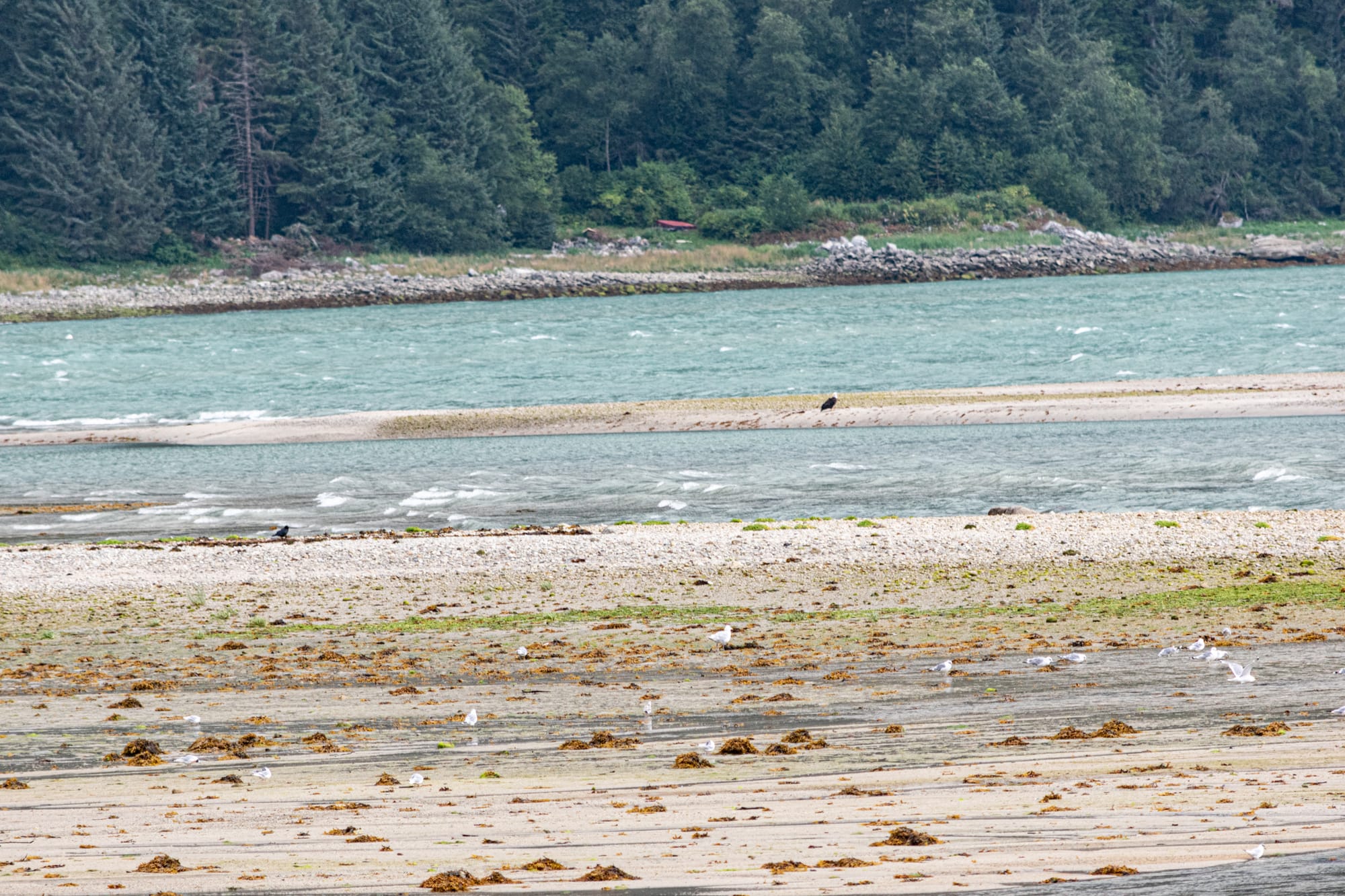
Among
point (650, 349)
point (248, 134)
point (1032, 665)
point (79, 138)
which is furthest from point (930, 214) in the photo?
point (1032, 665)

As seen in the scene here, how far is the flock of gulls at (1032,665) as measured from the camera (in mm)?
9227

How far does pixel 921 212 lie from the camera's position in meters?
108

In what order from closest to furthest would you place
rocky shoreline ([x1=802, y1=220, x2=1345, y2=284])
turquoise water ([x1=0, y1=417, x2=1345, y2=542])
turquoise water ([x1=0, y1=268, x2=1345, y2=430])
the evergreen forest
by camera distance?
turquoise water ([x1=0, y1=417, x2=1345, y2=542]), turquoise water ([x1=0, y1=268, x2=1345, y2=430]), rocky shoreline ([x1=802, y1=220, x2=1345, y2=284]), the evergreen forest

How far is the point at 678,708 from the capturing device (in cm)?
1064

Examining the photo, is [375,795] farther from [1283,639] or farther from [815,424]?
[815,424]

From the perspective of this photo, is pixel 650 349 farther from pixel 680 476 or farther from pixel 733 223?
pixel 733 223

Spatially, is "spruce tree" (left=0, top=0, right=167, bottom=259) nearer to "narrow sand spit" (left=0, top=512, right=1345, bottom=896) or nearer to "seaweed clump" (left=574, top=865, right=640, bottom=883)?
"narrow sand spit" (left=0, top=512, right=1345, bottom=896)

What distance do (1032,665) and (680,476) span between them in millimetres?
15252

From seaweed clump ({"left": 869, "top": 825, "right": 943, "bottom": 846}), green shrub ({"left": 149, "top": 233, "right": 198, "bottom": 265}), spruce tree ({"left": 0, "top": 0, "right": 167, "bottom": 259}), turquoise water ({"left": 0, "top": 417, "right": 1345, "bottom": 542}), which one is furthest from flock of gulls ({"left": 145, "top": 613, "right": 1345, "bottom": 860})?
spruce tree ({"left": 0, "top": 0, "right": 167, "bottom": 259})

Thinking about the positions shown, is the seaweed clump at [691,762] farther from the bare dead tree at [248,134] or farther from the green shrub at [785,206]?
the bare dead tree at [248,134]

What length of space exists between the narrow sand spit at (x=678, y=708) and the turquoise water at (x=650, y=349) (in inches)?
932

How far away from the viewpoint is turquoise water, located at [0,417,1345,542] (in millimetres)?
22578

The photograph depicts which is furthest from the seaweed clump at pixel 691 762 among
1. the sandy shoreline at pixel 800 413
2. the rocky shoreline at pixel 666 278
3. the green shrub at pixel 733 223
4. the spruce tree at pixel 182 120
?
the spruce tree at pixel 182 120

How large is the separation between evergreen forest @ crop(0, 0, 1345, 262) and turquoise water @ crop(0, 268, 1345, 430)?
27.1 meters
